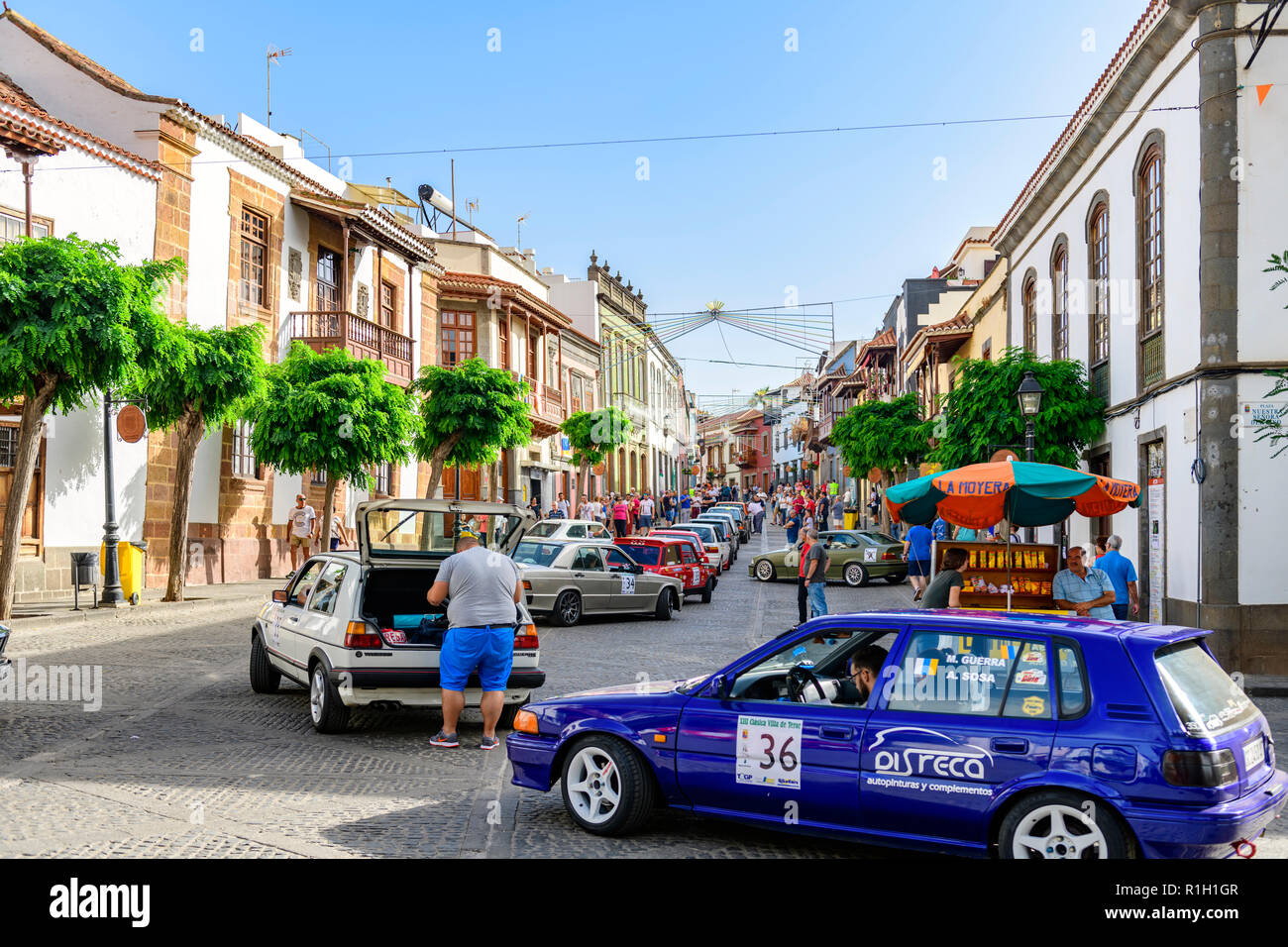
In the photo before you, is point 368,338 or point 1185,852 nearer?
point 1185,852

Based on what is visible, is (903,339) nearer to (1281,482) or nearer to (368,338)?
(368,338)

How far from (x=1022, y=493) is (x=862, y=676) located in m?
6.96

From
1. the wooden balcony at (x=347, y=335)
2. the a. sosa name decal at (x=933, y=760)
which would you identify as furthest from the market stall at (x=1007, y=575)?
the wooden balcony at (x=347, y=335)

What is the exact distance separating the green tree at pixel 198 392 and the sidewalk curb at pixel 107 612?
44cm

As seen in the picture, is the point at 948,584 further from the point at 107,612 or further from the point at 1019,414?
the point at 107,612

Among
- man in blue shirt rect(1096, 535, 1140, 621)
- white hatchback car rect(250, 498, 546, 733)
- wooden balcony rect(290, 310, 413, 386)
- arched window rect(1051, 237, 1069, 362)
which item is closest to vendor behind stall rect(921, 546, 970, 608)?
man in blue shirt rect(1096, 535, 1140, 621)

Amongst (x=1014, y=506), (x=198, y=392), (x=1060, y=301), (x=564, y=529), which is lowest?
(x=564, y=529)

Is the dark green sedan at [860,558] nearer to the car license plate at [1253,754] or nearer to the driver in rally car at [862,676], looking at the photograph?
the driver in rally car at [862,676]

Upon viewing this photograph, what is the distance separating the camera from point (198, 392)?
61.4 ft

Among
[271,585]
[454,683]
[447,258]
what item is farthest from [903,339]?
[454,683]

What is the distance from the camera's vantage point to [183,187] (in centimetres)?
2275

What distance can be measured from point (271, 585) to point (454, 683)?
16034 millimetres

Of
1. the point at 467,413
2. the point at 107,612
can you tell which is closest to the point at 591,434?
the point at 467,413
